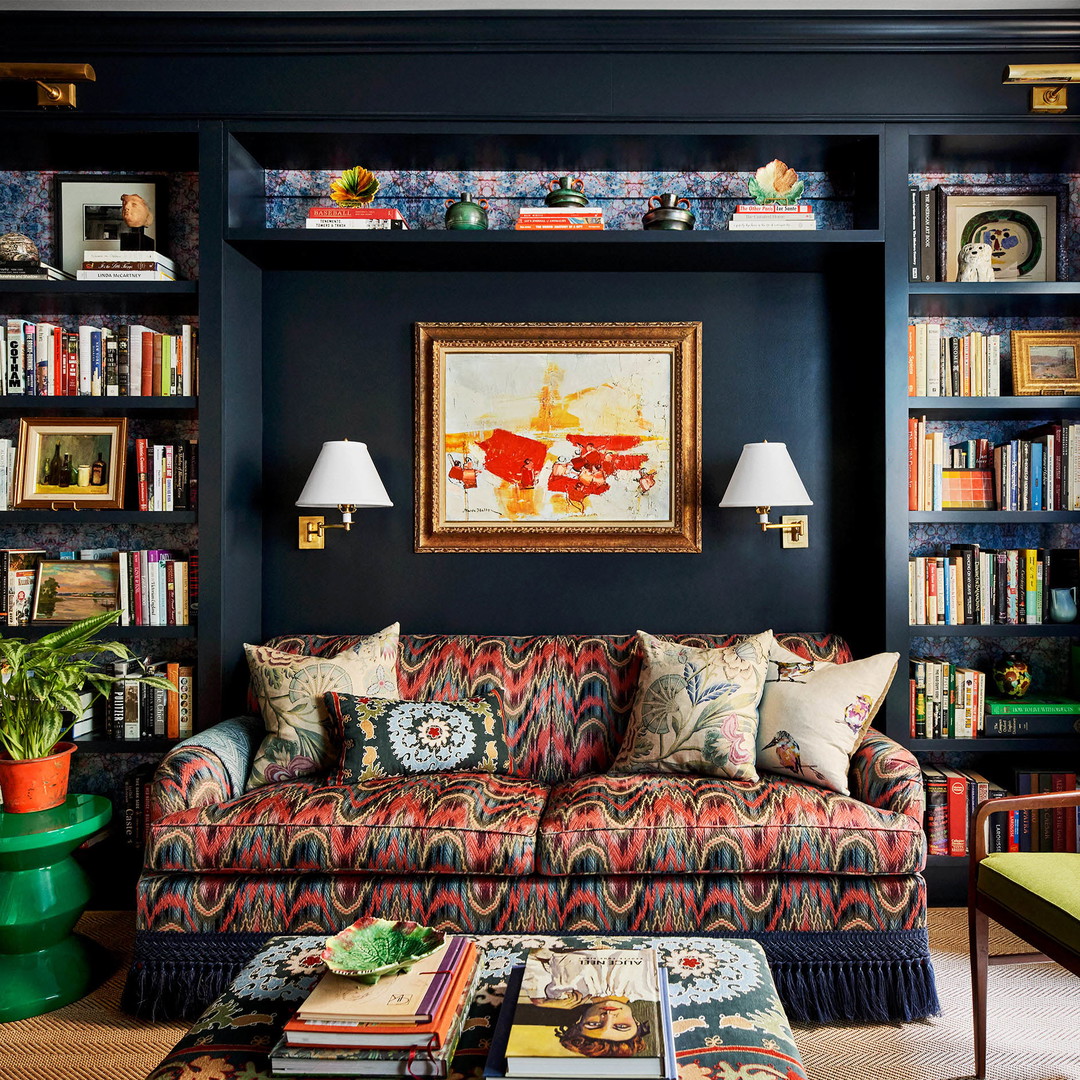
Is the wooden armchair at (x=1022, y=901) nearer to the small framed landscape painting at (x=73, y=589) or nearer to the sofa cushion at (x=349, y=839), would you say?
the sofa cushion at (x=349, y=839)

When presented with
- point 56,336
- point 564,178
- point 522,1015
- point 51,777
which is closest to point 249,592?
point 51,777

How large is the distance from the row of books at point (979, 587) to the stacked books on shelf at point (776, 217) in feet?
4.28

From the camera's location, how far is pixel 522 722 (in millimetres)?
2836

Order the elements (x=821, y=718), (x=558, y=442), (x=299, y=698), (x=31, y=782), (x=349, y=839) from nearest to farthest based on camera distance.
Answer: (x=349, y=839) < (x=31, y=782) < (x=821, y=718) < (x=299, y=698) < (x=558, y=442)

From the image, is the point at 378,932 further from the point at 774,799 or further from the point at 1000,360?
the point at 1000,360

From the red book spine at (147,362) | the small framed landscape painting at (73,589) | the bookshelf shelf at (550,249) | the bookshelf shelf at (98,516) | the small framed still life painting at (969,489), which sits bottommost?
the small framed landscape painting at (73,589)

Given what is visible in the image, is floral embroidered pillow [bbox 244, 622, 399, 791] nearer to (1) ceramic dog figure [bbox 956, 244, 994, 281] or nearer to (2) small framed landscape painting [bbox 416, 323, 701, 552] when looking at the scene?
(2) small framed landscape painting [bbox 416, 323, 701, 552]

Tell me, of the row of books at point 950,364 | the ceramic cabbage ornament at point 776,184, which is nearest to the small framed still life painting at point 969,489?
the row of books at point 950,364

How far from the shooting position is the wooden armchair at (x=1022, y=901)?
177 cm

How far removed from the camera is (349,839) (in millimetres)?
2229

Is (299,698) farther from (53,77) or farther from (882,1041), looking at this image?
(53,77)

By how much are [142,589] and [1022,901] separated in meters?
2.88

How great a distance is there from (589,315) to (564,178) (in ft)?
1.66

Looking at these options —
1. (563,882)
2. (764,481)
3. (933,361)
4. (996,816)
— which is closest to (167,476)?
(563,882)
